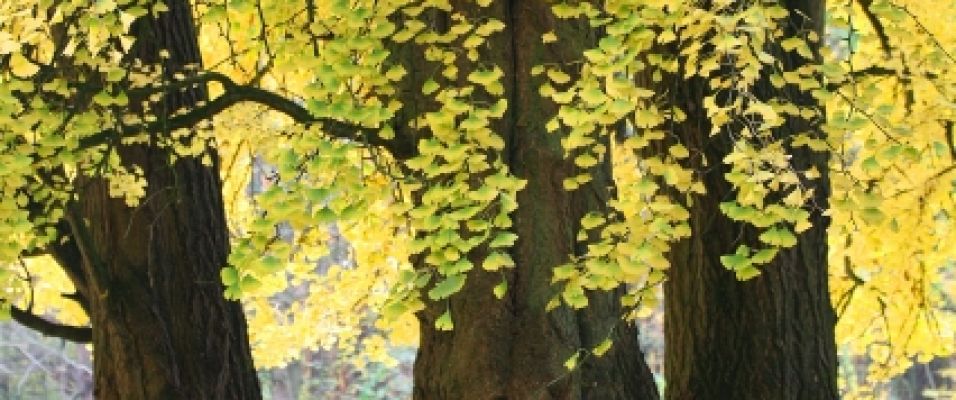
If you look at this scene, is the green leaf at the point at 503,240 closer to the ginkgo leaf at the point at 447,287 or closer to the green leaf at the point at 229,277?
the ginkgo leaf at the point at 447,287

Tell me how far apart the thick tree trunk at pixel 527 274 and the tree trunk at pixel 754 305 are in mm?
679

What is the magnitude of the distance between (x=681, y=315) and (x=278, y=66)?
183 cm

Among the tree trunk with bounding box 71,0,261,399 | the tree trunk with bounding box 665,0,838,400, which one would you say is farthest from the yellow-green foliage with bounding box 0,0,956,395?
the tree trunk with bounding box 71,0,261,399

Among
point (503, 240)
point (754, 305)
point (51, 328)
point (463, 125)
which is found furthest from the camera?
point (51, 328)

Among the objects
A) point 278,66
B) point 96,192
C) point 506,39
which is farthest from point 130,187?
point 506,39

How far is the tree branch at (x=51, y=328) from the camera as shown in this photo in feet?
18.5

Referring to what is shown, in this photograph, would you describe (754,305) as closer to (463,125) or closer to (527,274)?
(527,274)

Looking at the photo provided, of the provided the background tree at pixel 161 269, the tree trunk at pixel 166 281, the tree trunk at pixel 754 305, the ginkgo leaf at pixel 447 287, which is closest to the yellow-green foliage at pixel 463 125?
the ginkgo leaf at pixel 447 287

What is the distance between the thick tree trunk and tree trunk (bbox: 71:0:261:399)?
1.71 metres

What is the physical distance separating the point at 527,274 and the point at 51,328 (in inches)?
114

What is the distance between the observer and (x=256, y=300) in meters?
8.64

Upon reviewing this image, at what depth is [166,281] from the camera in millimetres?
5281

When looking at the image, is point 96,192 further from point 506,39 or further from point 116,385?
point 506,39

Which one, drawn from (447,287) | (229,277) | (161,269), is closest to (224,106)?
(229,277)
